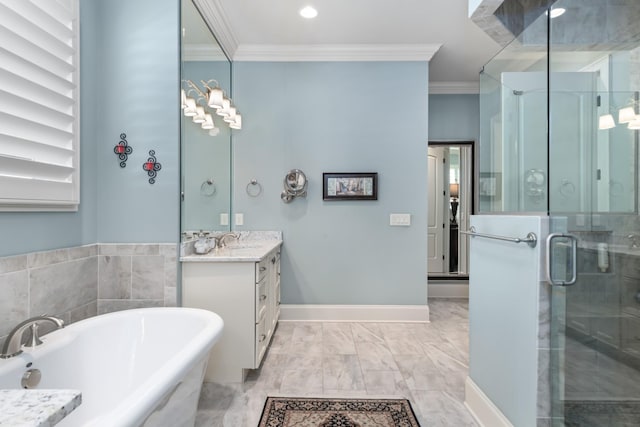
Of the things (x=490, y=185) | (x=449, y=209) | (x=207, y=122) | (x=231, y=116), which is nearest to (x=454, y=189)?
(x=449, y=209)

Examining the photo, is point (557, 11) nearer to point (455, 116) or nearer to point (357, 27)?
point (357, 27)

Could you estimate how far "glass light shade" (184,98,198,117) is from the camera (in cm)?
236

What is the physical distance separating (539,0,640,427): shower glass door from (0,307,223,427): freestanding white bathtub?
1570 millimetres

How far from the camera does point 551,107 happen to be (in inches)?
59.1

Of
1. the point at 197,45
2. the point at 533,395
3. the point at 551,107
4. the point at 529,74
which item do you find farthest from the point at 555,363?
the point at 197,45

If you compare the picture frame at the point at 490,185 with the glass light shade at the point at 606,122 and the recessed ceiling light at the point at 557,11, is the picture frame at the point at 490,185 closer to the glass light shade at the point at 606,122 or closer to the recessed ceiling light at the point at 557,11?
the glass light shade at the point at 606,122

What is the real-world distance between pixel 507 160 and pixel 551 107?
0.37 meters

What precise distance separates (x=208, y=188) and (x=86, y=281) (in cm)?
116

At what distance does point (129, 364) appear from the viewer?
1726 millimetres

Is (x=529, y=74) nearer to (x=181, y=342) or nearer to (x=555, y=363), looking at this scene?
(x=555, y=363)

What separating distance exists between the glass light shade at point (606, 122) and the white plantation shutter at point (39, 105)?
102 inches

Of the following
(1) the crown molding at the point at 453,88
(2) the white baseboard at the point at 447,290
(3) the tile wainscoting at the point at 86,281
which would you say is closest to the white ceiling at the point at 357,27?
(1) the crown molding at the point at 453,88

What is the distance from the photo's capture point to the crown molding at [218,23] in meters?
2.66

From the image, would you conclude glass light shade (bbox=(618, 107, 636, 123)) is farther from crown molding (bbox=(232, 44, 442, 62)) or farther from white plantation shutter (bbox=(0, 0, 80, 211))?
white plantation shutter (bbox=(0, 0, 80, 211))
